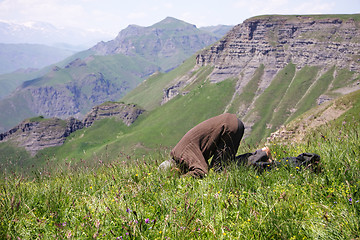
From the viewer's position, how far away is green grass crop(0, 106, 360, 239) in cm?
340

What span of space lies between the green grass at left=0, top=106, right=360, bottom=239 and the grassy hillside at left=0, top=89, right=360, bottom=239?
12 millimetres

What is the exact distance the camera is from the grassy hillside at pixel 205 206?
3.40 meters

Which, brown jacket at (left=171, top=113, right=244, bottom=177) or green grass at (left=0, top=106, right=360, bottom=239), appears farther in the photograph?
brown jacket at (left=171, top=113, right=244, bottom=177)

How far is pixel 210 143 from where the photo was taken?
19.7 ft

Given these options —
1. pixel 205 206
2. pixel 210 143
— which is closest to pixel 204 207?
pixel 205 206

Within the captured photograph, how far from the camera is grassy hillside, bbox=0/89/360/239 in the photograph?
3.40 meters

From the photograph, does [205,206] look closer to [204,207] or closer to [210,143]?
[204,207]

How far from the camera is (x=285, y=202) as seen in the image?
374 centimetres

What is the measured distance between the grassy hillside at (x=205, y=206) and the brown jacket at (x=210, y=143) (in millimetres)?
539

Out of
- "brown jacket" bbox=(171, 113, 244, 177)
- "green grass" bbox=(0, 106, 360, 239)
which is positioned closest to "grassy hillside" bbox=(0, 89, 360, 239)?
"green grass" bbox=(0, 106, 360, 239)

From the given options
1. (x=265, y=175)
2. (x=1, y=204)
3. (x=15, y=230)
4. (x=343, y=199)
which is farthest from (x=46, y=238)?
(x=343, y=199)

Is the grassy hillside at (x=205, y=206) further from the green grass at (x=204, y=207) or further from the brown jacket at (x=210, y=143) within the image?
the brown jacket at (x=210, y=143)

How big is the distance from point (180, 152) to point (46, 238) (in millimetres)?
3259

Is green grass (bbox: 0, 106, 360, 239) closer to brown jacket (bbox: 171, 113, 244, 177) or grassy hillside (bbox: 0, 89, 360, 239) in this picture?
grassy hillside (bbox: 0, 89, 360, 239)
